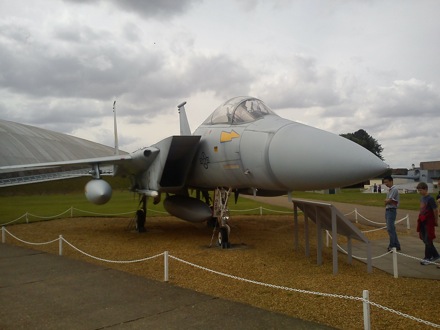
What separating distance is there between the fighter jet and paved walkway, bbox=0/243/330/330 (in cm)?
246

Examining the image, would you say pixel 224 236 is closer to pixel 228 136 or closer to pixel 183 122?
pixel 228 136

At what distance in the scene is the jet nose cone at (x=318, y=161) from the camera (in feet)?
18.9

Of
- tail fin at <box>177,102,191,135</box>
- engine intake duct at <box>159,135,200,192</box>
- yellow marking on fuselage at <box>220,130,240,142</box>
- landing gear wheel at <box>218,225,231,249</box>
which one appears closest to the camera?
yellow marking on fuselage at <box>220,130,240,142</box>

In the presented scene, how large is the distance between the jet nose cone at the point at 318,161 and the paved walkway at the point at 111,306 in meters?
2.36

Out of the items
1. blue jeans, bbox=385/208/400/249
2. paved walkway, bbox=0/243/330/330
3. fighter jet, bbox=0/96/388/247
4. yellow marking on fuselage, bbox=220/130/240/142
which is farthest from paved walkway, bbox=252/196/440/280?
yellow marking on fuselage, bbox=220/130/240/142

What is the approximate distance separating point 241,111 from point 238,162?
1159 millimetres

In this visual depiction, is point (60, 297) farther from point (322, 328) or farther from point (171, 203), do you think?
point (171, 203)

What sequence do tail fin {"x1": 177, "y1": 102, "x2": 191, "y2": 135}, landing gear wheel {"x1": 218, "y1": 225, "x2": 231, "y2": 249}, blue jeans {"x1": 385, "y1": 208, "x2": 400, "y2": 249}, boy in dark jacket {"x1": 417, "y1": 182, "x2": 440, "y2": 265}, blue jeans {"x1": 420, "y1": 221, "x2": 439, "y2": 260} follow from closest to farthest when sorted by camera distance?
boy in dark jacket {"x1": 417, "y1": 182, "x2": 440, "y2": 265}
blue jeans {"x1": 420, "y1": 221, "x2": 439, "y2": 260}
blue jeans {"x1": 385, "y1": 208, "x2": 400, "y2": 249}
landing gear wheel {"x1": 218, "y1": 225, "x2": 231, "y2": 249}
tail fin {"x1": 177, "y1": 102, "x2": 191, "y2": 135}

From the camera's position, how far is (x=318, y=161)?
5.88 meters

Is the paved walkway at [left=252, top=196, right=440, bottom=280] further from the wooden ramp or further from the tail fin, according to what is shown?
the tail fin

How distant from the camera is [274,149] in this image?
6.54 metres

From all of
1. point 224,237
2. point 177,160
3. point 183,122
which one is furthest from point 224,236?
point 183,122

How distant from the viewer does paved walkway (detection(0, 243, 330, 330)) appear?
13.3ft

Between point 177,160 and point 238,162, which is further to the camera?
point 177,160
